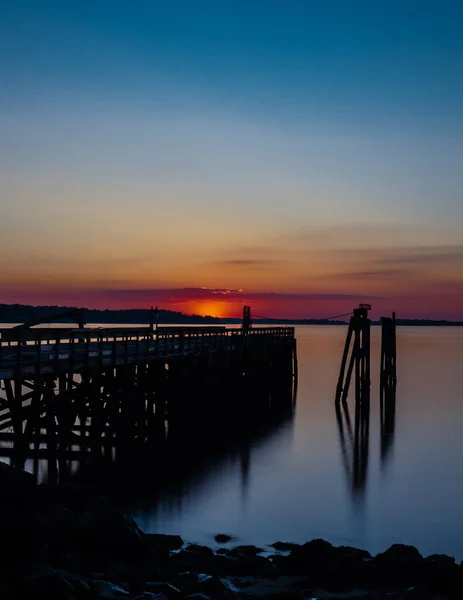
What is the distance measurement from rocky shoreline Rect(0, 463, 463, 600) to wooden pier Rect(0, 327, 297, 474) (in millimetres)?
4584

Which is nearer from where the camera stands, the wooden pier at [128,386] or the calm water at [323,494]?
the calm water at [323,494]

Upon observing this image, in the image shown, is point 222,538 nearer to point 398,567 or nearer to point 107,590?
point 398,567

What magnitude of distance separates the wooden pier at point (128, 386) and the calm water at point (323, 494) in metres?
3.29

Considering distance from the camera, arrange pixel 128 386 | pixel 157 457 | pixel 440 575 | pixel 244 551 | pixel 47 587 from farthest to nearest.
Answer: pixel 128 386
pixel 157 457
pixel 244 551
pixel 440 575
pixel 47 587

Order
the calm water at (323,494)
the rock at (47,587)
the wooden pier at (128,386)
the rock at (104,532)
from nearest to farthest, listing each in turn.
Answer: the rock at (47,587)
the rock at (104,532)
the calm water at (323,494)
the wooden pier at (128,386)

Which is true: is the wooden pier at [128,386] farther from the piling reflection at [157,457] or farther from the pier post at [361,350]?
the pier post at [361,350]

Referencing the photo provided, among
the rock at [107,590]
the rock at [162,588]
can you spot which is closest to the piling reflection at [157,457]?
the rock at [162,588]

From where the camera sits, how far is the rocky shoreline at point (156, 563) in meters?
11.1

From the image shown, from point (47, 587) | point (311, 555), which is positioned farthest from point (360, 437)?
point (47, 587)

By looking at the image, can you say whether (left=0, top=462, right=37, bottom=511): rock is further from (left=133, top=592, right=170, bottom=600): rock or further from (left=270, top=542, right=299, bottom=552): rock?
(left=270, top=542, right=299, bottom=552): rock

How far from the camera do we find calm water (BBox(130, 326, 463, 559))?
16.5 meters

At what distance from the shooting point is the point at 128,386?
960 inches

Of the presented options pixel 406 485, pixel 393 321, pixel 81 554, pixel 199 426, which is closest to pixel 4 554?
pixel 81 554

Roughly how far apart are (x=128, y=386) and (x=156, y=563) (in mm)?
12027
